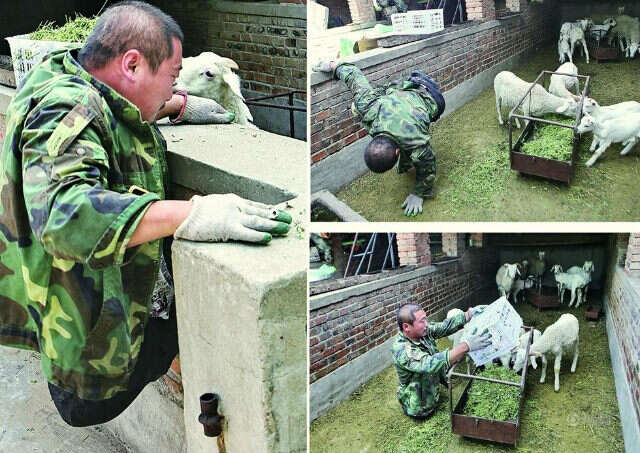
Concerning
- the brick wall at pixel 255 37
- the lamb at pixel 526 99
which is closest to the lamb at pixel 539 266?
the lamb at pixel 526 99

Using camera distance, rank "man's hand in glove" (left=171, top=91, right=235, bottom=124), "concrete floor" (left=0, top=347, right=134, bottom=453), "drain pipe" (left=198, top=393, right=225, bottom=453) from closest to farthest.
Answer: "drain pipe" (left=198, top=393, right=225, bottom=453) → "concrete floor" (left=0, top=347, right=134, bottom=453) → "man's hand in glove" (left=171, top=91, right=235, bottom=124)

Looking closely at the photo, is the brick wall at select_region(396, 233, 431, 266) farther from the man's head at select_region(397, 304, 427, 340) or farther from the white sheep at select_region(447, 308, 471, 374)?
the white sheep at select_region(447, 308, 471, 374)

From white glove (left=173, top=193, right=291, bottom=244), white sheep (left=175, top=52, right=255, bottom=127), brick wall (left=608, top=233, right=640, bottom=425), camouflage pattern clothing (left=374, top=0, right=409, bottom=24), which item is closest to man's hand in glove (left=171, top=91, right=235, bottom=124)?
white sheep (left=175, top=52, right=255, bottom=127)

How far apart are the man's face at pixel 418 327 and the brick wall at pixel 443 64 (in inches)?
26.1

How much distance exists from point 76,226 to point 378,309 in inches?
37.9

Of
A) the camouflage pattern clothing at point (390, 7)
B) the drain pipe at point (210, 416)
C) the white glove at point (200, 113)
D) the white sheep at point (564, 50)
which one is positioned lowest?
the drain pipe at point (210, 416)

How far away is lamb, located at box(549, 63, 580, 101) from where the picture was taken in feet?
7.27

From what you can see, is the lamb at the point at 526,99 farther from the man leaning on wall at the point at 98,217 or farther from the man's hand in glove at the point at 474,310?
the man leaning on wall at the point at 98,217

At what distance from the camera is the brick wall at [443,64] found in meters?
1.83

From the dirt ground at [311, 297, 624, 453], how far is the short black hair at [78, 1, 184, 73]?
136cm

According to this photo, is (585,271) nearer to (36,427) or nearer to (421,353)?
(421,353)

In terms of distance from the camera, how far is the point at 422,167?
6.52ft

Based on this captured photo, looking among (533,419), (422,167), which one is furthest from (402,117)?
(533,419)

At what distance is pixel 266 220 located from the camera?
82.7 inches
